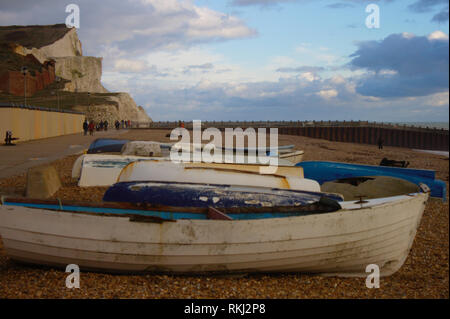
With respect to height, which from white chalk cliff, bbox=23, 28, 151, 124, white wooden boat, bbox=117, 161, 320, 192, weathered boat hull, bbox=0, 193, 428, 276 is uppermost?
white chalk cliff, bbox=23, 28, 151, 124

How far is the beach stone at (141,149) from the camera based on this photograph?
11.5 meters

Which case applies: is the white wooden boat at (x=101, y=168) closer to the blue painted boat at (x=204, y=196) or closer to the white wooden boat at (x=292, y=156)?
the blue painted boat at (x=204, y=196)

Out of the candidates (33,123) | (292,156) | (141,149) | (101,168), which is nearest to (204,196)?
(101,168)

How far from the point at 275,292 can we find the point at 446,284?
3105mm

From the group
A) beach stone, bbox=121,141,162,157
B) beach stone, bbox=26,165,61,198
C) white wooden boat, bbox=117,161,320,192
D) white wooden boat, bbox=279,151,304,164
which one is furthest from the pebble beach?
white wooden boat, bbox=279,151,304,164

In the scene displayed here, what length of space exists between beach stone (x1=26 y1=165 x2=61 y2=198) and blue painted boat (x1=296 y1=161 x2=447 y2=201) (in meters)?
6.36

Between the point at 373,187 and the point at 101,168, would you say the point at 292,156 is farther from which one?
the point at 101,168

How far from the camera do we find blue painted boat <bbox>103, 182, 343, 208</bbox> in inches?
225

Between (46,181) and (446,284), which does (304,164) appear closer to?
(446,284)

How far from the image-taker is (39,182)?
6.95 meters

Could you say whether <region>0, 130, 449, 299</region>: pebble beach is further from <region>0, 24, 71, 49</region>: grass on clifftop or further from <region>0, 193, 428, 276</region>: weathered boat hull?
<region>0, 24, 71, 49</region>: grass on clifftop

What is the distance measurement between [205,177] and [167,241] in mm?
2492
